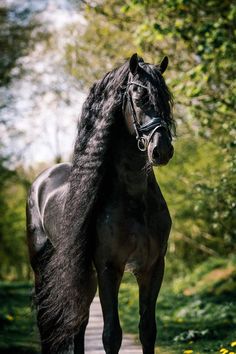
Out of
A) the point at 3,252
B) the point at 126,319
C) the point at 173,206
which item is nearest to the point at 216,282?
the point at 173,206

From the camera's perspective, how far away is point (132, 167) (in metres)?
4.94

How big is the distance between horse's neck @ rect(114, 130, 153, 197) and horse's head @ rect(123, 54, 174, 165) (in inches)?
6.6

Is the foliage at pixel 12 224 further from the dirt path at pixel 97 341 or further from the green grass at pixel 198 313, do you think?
the dirt path at pixel 97 341

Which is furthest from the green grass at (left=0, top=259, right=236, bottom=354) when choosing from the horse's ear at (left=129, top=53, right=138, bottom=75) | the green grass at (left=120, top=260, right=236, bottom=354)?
the horse's ear at (left=129, top=53, right=138, bottom=75)

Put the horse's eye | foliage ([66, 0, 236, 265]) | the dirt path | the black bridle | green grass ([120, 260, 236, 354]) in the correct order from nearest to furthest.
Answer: the black bridle
the horse's eye
the dirt path
green grass ([120, 260, 236, 354])
foliage ([66, 0, 236, 265])

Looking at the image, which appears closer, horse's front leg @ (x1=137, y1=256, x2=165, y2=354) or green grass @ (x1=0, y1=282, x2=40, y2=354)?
horse's front leg @ (x1=137, y1=256, x2=165, y2=354)

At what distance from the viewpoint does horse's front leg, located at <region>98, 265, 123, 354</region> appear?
4.77 m

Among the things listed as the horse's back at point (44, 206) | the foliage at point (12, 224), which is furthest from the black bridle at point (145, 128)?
the foliage at point (12, 224)

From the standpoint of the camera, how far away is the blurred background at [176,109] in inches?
360

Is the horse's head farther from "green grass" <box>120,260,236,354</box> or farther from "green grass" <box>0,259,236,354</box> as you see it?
"green grass" <box>120,260,236,354</box>

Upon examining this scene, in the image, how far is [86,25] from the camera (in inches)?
666

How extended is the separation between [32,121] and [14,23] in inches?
292

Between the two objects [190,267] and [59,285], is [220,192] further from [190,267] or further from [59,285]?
[190,267]

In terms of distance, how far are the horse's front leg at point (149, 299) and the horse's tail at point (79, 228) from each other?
478mm
